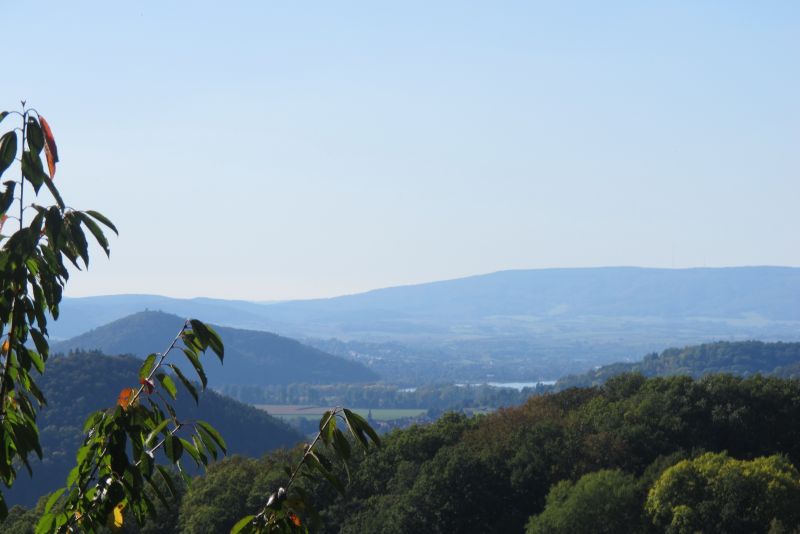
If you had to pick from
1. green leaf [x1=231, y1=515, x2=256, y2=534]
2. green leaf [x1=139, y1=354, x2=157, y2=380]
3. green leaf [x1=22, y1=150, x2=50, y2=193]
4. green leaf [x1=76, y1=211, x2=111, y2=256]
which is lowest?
green leaf [x1=231, y1=515, x2=256, y2=534]

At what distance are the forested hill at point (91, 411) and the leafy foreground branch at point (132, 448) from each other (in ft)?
229

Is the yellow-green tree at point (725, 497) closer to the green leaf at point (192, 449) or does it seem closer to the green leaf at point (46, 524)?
the green leaf at point (192, 449)

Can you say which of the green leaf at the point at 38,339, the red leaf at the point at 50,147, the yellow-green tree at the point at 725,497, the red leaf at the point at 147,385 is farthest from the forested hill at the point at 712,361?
the red leaf at the point at 50,147

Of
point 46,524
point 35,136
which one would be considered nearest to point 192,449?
point 46,524

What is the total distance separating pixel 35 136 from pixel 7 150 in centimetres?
14

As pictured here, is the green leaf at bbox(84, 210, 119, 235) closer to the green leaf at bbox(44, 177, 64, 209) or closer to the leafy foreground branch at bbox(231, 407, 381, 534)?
the green leaf at bbox(44, 177, 64, 209)

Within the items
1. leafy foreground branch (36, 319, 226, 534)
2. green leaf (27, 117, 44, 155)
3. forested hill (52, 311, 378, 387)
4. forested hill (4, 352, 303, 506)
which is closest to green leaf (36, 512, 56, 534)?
leafy foreground branch (36, 319, 226, 534)

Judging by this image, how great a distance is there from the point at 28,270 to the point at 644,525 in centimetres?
2434

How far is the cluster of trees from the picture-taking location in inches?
1009

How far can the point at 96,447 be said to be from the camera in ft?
13.7

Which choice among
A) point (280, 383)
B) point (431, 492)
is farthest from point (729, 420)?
point (280, 383)

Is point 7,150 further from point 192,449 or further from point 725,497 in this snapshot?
point 725,497

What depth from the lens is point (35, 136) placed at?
149 inches

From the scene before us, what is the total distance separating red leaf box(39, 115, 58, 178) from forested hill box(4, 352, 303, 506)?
232ft
